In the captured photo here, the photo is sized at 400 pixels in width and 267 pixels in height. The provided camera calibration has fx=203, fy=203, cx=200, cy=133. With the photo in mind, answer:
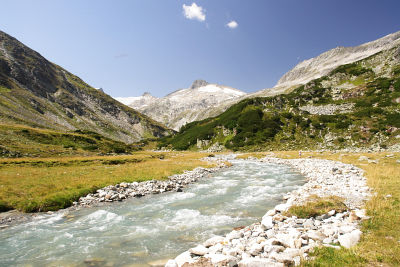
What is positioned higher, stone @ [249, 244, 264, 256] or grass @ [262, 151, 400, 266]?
grass @ [262, 151, 400, 266]

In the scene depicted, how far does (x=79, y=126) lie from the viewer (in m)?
160

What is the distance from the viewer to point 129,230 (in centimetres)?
1237

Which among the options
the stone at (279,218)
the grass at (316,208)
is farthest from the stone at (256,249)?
the grass at (316,208)

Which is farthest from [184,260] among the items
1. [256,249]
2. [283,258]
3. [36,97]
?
[36,97]

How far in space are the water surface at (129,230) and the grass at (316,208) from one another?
2655mm

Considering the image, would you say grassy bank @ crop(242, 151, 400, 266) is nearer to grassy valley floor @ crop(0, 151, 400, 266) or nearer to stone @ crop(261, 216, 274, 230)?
grassy valley floor @ crop(0, 151, 400, 266)

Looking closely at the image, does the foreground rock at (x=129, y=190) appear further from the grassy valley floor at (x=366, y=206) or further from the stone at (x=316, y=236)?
the stone at (x=316, y=236)

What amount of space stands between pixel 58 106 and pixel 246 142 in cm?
16259

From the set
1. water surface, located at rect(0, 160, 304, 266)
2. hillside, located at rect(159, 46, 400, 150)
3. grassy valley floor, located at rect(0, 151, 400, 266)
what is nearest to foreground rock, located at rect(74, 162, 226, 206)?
grassy valley floor, located at rect(0, 151, 400, 266)

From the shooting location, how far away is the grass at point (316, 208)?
453 inches


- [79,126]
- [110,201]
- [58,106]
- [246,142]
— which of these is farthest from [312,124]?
[58,106]

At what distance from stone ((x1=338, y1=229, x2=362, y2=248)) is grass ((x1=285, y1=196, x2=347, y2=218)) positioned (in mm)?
3838

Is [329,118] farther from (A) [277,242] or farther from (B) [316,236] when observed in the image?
(A) [277,242]

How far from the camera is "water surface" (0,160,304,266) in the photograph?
Result: 30.9 feet
